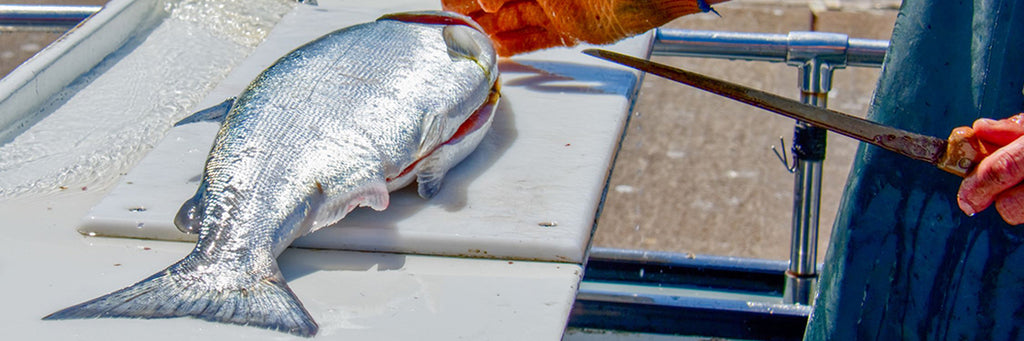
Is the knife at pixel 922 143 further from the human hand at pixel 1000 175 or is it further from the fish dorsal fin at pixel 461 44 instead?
the fish dorsal fin at pixel 461 44

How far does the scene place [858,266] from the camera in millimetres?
1721

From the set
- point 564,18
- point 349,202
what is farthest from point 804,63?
point 349,202

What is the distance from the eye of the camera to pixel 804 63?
2525 millimetres

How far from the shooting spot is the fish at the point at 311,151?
1482 mm

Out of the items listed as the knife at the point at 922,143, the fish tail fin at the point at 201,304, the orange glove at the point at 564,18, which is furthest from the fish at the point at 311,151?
the knife at the point at 922,143

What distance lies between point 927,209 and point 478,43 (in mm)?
875

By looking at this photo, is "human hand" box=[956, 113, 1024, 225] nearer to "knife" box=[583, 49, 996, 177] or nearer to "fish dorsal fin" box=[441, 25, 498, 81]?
"knife" box=[583, 49, 996, 177]

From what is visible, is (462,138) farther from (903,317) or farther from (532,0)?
(903,317)

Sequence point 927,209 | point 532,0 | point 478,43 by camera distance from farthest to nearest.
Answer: point 532,0
point 478,43
point 927,209

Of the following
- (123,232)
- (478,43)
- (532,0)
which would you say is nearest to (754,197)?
(532,0)

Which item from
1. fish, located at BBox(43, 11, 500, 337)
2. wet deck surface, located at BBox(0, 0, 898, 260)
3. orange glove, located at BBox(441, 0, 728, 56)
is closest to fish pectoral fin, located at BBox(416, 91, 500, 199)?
fish, located at BBox(43, 11, 500, 337)

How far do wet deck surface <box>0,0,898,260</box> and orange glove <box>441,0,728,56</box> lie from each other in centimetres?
204

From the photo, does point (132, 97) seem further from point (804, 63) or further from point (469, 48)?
point (804, 63)

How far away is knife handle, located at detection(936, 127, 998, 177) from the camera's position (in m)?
1.45
